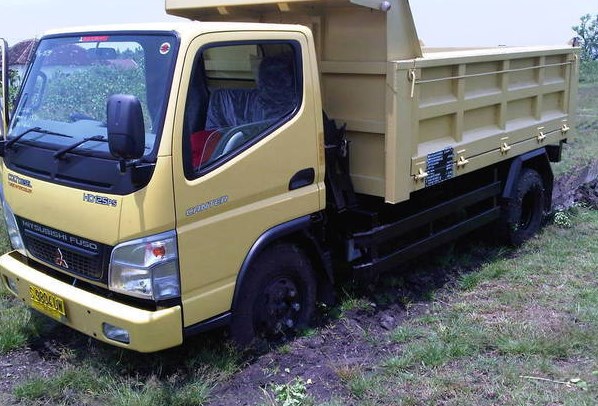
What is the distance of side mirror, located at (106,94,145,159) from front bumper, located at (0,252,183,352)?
866mm

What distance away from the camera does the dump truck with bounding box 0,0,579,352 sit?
3.55 m

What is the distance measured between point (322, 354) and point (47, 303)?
1742mm

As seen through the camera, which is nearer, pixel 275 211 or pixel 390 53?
pixel 275 211

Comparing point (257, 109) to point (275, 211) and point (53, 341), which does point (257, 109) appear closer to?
point (275, 211)

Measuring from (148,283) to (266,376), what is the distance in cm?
100

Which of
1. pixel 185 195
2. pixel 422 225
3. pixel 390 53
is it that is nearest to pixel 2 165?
pixel 185 195

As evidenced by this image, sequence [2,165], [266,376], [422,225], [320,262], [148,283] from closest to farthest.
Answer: [148,283], [266,376], [2,165], [320,262], [422,225]

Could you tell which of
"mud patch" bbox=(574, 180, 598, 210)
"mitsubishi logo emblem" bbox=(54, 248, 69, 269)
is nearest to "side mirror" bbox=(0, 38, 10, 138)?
"mitsubishi logo emblem" bbox=(54, 248, 69, 269)

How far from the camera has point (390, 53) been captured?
4.46 m

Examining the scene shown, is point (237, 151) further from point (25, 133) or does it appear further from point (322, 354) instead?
point (322, 354)

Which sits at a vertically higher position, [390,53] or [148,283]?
[390,53]

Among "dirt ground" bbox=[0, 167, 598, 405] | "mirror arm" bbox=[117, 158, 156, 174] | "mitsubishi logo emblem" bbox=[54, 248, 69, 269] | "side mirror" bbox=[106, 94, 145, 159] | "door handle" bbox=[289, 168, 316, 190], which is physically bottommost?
"dirt ground" bbox=[0, 167, 598, 405]

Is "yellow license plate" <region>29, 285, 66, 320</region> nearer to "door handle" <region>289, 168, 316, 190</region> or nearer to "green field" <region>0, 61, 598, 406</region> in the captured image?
"green field" <region>0, 61, 598, 406</region>

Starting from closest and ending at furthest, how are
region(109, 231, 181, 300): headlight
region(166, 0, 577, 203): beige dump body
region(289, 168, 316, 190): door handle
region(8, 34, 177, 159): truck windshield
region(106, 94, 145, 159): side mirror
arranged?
region(106, 94, 145, 159): side mirror < region(109, 231, 181, 300): headlight < region(8, 34, 177, 159): truck windshield < region(289, 168, 316, 190): door handle < region(166, 0, 577, 203): beige dump body
